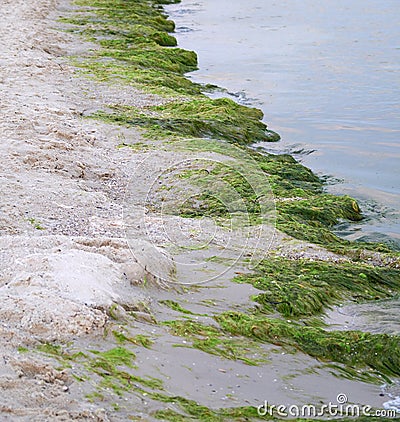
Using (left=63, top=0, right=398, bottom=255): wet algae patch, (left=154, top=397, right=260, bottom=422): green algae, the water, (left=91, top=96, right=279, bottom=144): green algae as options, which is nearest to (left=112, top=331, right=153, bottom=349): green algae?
(left=154, top=397, right=260, bottom=422): green algae

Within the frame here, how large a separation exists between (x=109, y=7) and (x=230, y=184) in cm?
1371

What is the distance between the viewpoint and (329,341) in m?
4.58

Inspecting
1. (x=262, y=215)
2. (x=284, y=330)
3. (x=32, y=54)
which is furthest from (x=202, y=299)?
(x=32, y=54)

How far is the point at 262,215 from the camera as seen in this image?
703cm

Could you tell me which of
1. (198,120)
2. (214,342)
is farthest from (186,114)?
(214,342)

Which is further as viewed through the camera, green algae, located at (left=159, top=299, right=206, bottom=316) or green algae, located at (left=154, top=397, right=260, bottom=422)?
green algae, located at (left=159, top=299, right=206, bottom=316)

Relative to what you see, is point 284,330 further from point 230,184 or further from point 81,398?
point 230,184

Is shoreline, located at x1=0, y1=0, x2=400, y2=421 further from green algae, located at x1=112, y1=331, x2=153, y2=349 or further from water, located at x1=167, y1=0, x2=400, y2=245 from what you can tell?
water, located at x1=167, y1=0, x2=400, y2=245

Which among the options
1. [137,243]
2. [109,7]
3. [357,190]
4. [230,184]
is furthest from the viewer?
[109,7]

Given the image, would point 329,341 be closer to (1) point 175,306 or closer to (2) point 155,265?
(1) point 175,306

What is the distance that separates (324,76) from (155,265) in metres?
10.5

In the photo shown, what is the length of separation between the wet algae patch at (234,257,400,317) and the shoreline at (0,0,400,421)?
16 mm

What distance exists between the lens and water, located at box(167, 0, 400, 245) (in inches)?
375

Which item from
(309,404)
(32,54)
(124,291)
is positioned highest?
(32,54)
